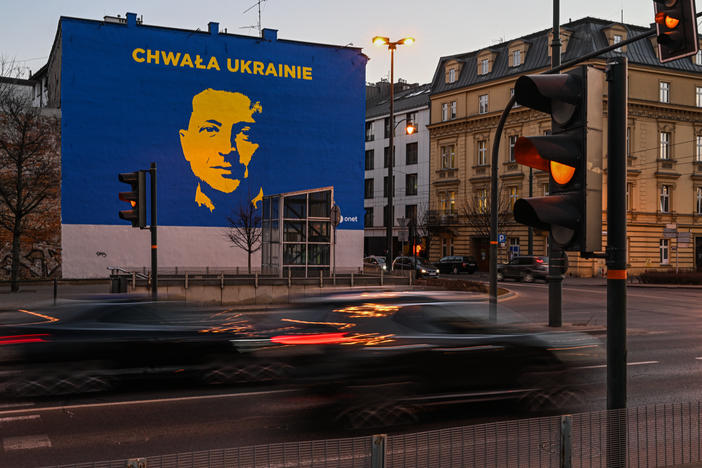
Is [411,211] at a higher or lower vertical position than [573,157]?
higher

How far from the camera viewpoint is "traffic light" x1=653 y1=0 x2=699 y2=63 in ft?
19.4

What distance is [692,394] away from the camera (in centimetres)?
966

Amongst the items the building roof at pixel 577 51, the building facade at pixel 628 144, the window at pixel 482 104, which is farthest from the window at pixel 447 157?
the building roof at pixel 577 51

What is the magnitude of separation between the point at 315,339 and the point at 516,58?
4944 centimetres

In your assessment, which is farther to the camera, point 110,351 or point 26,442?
point 110,351

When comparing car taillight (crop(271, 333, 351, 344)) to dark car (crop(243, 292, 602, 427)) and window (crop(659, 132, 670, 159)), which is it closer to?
dark car (crop(243, 292, 602, 427))

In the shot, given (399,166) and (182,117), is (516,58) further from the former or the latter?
(182,117)

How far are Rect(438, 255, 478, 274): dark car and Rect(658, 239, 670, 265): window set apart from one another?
1321 centimetres

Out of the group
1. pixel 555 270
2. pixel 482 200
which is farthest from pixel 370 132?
pixel 555 270

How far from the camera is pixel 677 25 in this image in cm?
595

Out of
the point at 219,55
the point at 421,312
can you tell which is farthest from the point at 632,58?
the point at 421,312

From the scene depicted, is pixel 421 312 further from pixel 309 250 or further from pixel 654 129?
pixel 654 129

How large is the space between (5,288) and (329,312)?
26691 mm

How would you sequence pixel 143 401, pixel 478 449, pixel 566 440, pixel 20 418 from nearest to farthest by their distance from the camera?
pixel 566 440, pixel 478 449, pixel 20 418, pixel 143 401
